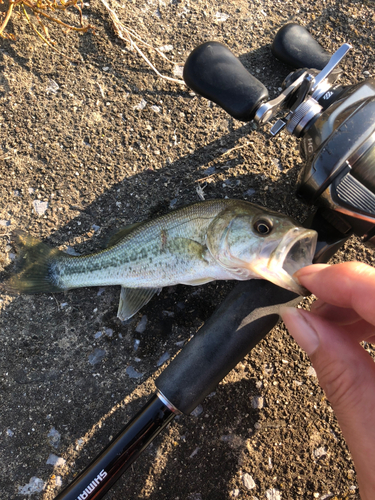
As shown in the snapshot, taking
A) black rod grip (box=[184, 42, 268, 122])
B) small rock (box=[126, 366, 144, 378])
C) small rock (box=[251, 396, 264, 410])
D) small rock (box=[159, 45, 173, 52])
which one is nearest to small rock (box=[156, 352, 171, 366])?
small rock (box=[126, 366, 144, 378])

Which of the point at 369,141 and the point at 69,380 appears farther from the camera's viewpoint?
the point at 69,380

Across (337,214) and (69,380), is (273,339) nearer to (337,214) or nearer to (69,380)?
(337,214)

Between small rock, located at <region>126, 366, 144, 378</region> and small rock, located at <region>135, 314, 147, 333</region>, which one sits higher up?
small rock, located at <region>135, 314, 147, 333</region>

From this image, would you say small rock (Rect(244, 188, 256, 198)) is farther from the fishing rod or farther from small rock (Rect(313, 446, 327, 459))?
small rock (Rect(313, 446, 327, 459))

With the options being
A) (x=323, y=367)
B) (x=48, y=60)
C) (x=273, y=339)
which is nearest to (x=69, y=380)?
(x=273, y=339)

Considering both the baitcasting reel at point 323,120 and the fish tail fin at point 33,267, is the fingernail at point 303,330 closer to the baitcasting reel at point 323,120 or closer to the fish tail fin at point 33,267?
the baitcasting reel at point 323,120

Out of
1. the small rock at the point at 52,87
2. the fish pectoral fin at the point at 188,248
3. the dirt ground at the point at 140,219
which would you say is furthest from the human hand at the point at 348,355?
the small rock at the point at 52,87
